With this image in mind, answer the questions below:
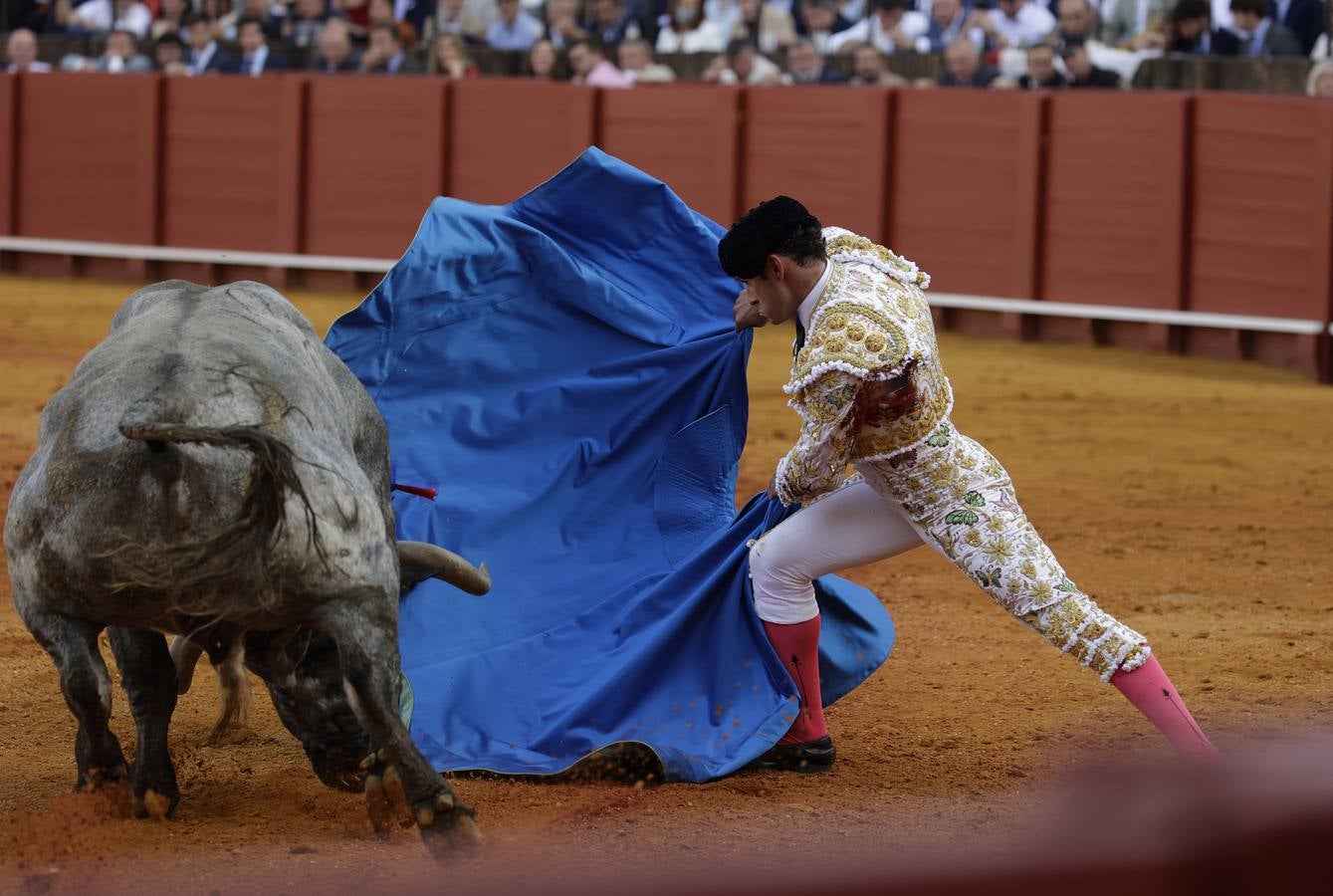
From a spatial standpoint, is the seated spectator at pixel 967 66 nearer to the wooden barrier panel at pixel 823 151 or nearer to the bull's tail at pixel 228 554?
the wooden barrier panel at pixel 823 151

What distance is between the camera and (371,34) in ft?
42.0

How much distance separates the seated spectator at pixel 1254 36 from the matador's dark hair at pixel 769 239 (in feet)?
24.1

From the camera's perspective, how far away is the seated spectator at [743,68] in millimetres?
11562

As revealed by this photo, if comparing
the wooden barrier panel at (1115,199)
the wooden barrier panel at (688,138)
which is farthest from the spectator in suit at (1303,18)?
the wooden barrier panel at (688,138)

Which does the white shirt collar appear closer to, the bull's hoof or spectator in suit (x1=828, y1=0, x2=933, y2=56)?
the bull's hoof

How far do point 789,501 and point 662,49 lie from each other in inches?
362

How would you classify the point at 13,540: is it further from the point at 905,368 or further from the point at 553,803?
the point at 905,368

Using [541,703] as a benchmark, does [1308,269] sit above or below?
above

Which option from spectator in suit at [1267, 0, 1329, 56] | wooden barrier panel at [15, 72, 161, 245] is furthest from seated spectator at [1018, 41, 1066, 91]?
wooden barrier panel at [15, 72, 161, 245]

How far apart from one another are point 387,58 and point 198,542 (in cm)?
1055

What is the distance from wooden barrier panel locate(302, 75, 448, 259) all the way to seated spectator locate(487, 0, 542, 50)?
0.73 metres

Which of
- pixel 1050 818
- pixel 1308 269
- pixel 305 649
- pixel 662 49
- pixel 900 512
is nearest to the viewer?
pixel 1050 818

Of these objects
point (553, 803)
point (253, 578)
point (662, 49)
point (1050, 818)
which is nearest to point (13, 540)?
point (253, 578)

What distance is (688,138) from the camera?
11.5m
